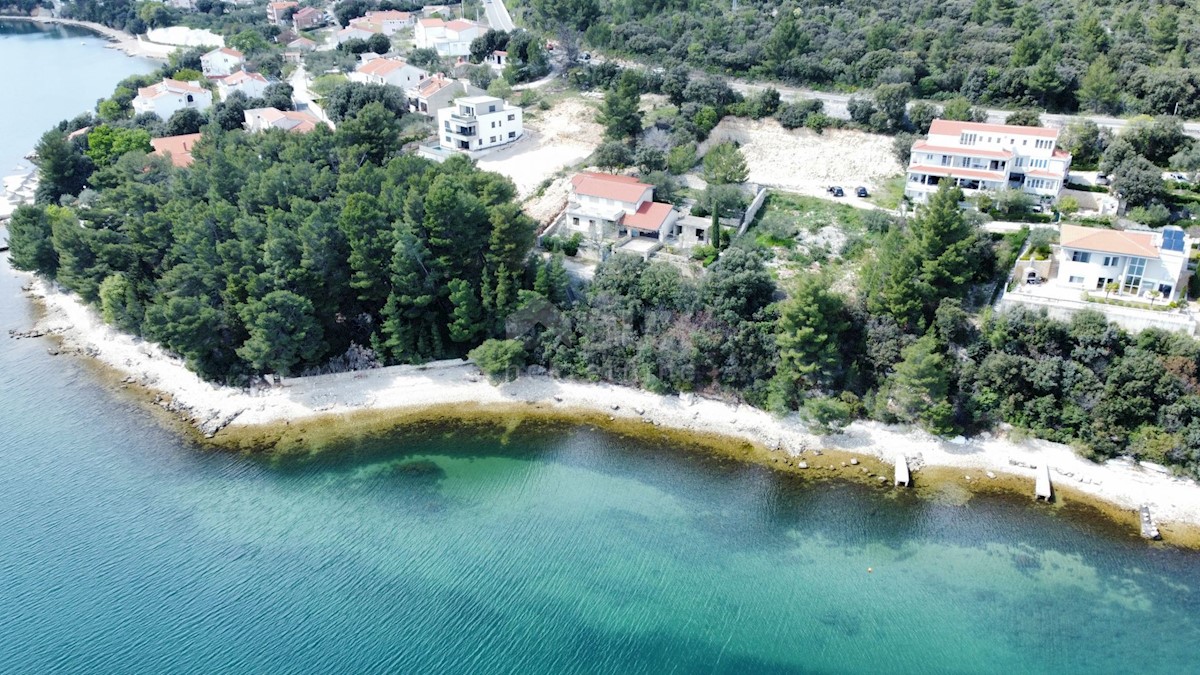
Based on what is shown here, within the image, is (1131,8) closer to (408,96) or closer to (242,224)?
(408,96)

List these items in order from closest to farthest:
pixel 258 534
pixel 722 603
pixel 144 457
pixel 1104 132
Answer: pixel 722 603 → pixel 258 534 → pixel 144 457 → pixel 1104 132

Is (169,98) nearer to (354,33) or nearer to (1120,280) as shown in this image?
(354,33)

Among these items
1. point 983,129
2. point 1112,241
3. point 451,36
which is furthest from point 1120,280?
point 451,36

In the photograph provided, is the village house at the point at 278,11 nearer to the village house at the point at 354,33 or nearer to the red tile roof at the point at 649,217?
the village house at the point at 354,33

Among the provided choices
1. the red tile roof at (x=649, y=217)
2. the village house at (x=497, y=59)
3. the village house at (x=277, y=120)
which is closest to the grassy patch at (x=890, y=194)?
the red tile roof at (x=649, y=217)

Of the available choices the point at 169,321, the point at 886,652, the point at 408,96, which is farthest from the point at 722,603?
the point at 408,96

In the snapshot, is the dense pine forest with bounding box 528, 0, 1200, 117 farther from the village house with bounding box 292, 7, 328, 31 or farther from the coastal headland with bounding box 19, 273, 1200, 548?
the village house with bounding box 292, 7, 328, 31
